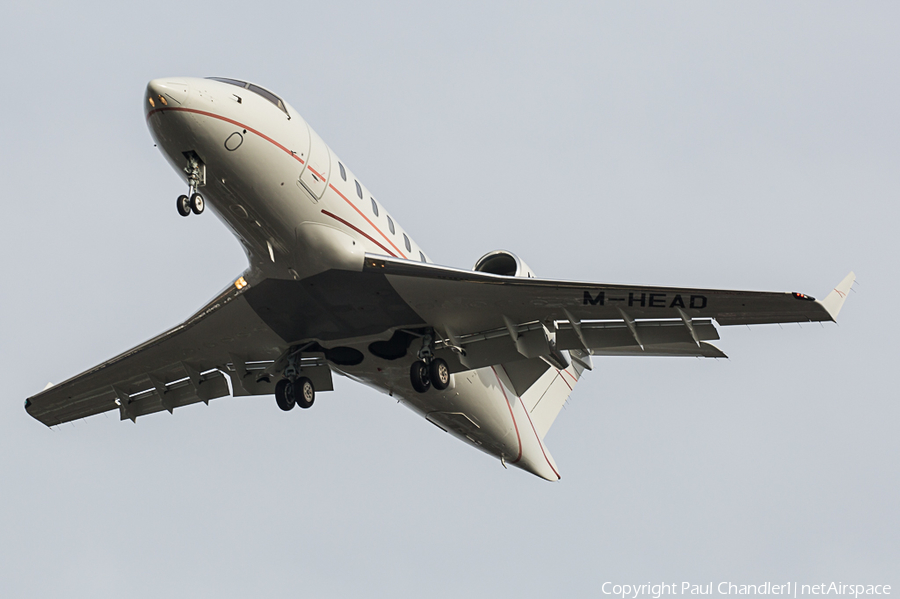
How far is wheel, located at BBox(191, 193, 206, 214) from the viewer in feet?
49.2

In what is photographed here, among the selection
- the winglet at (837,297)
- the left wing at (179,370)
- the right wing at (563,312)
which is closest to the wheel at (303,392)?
the left wing at (179,370)

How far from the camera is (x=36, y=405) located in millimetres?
21781

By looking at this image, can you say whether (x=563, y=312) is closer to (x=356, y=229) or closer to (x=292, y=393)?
(x=356, y=229)

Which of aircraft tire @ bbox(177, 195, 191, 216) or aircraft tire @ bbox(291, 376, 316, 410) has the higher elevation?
aircraft tire @ bbox(177, 195, 191, 216)

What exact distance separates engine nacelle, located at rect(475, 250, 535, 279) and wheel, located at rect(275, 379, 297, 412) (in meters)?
4.17

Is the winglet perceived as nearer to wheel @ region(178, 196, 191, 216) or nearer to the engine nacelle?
the engine nacelle

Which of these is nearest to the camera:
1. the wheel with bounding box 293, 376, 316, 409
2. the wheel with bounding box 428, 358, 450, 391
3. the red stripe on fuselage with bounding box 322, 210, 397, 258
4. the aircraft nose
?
the aircraft nose

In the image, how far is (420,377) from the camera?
1797cm

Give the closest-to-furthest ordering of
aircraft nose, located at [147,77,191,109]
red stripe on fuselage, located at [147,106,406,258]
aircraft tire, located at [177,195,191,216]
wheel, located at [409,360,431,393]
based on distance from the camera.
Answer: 1. aircraft nose, located at [147,77,191,109]
2. red stripe on fuselage, located at [147,106,406,258]
3. aircraft tire, located at [177,195,191,216]
4. wheel, located at [409,360,431,393]

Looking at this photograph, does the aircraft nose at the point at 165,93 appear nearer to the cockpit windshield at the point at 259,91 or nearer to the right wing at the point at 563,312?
the cockpit windshield at the point at 259,91

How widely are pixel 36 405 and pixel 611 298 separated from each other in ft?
41.6

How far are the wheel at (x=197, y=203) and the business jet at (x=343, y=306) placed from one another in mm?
20

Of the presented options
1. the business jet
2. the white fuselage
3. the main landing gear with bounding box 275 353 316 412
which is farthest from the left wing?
the white fuselage

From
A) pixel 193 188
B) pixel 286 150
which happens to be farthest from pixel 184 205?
pixel 286 150
